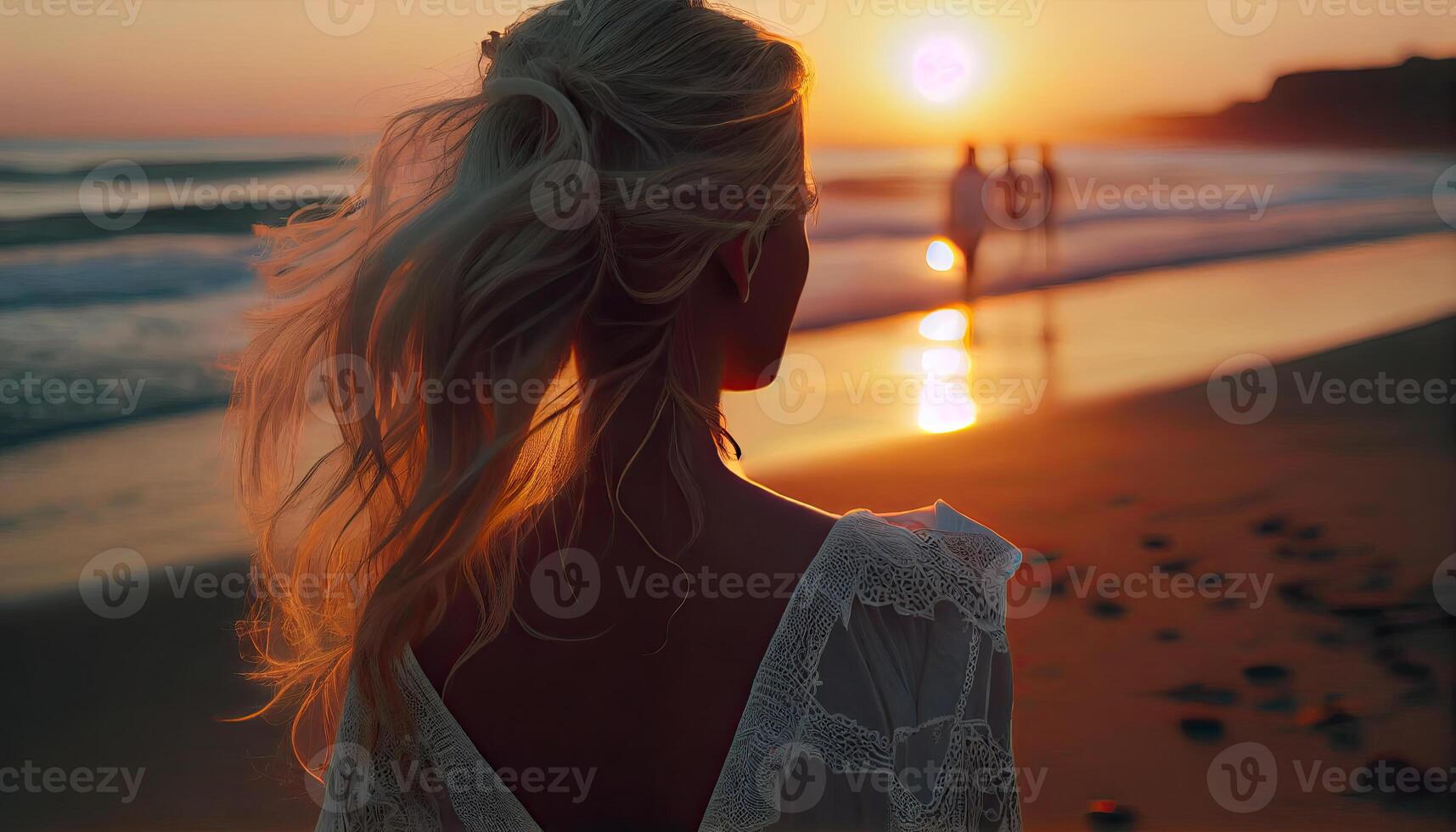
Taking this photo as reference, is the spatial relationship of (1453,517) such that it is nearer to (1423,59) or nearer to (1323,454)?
(1323,454)

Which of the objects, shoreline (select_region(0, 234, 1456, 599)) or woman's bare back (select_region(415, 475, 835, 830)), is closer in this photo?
woman's bare back (select_region(415, 475, 835, 830))

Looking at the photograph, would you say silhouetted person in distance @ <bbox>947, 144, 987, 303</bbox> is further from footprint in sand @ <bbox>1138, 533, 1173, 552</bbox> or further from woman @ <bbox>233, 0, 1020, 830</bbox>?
woman @ <bbox>233, 0, 1020, 830</bbox>

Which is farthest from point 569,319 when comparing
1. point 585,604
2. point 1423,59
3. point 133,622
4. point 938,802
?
point 1423,59

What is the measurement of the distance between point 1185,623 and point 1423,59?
4.20 m

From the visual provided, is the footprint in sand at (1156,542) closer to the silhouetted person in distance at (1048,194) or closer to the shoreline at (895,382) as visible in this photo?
the shoreline at (895,382)

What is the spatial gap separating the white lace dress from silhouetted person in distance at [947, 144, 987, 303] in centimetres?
393

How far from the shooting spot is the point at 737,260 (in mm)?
1083

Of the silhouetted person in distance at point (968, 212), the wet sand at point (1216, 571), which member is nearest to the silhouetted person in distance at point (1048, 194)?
the silhouetted person in distance at point (968, 212)

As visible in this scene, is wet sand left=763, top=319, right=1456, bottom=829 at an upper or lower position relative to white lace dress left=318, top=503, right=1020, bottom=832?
upper

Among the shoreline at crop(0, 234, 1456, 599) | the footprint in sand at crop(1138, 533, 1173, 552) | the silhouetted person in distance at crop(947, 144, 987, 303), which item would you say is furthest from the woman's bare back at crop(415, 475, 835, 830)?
the silhouetted person in distance at crop(947, 144, 987, 303)

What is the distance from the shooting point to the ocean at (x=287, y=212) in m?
3.97

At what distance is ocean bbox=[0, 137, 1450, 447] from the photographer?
397 cm

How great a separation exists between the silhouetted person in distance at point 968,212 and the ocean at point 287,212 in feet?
0.24

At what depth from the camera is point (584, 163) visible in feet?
3.22
